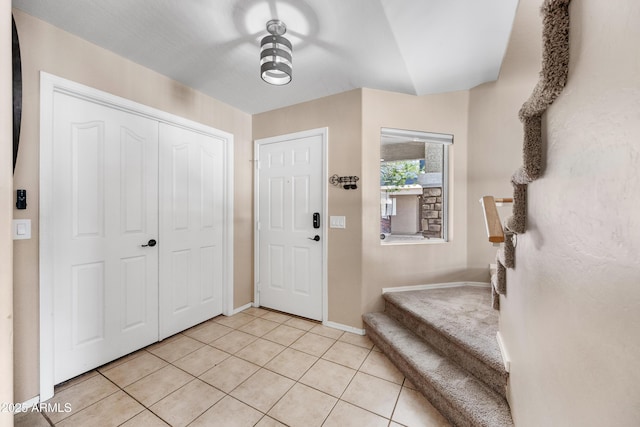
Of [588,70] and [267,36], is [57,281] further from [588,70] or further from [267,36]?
[588,70]

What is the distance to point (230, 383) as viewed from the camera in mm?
1753

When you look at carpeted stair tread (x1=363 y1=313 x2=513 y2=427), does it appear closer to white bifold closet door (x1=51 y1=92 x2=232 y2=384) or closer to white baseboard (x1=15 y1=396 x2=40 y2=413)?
white bifold closet door (x1=51 y1=92 x2=232 y2=384)

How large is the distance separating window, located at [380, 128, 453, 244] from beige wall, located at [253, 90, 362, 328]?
364 mm

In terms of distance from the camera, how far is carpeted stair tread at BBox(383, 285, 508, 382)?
4.91 feet

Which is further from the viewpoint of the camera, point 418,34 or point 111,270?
point 111,270

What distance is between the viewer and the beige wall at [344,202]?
2459 millimetres

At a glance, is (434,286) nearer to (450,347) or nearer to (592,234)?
(450,347)

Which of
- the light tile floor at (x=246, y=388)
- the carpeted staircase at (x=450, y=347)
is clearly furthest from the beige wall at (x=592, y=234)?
the light tile floor at (x=246, y=388)

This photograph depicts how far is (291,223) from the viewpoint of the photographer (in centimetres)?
283

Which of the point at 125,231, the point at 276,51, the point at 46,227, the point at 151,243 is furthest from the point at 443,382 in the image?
the point at 46,227

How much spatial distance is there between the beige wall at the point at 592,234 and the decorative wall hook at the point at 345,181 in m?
1.68

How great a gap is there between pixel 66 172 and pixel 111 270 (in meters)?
0.76

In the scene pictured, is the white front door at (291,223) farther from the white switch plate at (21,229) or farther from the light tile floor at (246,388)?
the white switch plate at (21,229)

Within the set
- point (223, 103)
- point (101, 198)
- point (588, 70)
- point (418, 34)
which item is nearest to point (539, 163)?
point (588, 70)
